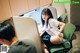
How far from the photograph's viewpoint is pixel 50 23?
2.45 meters

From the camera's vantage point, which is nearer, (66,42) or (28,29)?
(28,29)

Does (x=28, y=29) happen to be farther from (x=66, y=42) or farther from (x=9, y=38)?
Result: (x=66, y=42)

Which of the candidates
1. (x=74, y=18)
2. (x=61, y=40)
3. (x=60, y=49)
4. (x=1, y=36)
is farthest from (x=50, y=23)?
(x=74, y=18)

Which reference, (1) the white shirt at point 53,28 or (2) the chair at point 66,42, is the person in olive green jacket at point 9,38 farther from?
(1) the white shirt at point 53,28

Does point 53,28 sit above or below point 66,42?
above

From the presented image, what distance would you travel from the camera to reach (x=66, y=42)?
2.28m

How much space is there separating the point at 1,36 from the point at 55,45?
2.89 feet

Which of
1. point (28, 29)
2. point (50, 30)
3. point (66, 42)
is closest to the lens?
point (28, 29)

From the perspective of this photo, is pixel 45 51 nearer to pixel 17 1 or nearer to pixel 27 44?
pixel 27 44

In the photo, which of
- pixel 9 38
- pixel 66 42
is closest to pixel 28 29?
pixel 9 38

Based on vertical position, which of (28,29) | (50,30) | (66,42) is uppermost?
(28,29)

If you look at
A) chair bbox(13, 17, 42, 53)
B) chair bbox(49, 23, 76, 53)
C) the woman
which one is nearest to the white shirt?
the woman

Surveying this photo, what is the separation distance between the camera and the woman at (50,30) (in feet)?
7.41

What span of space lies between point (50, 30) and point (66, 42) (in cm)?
34
